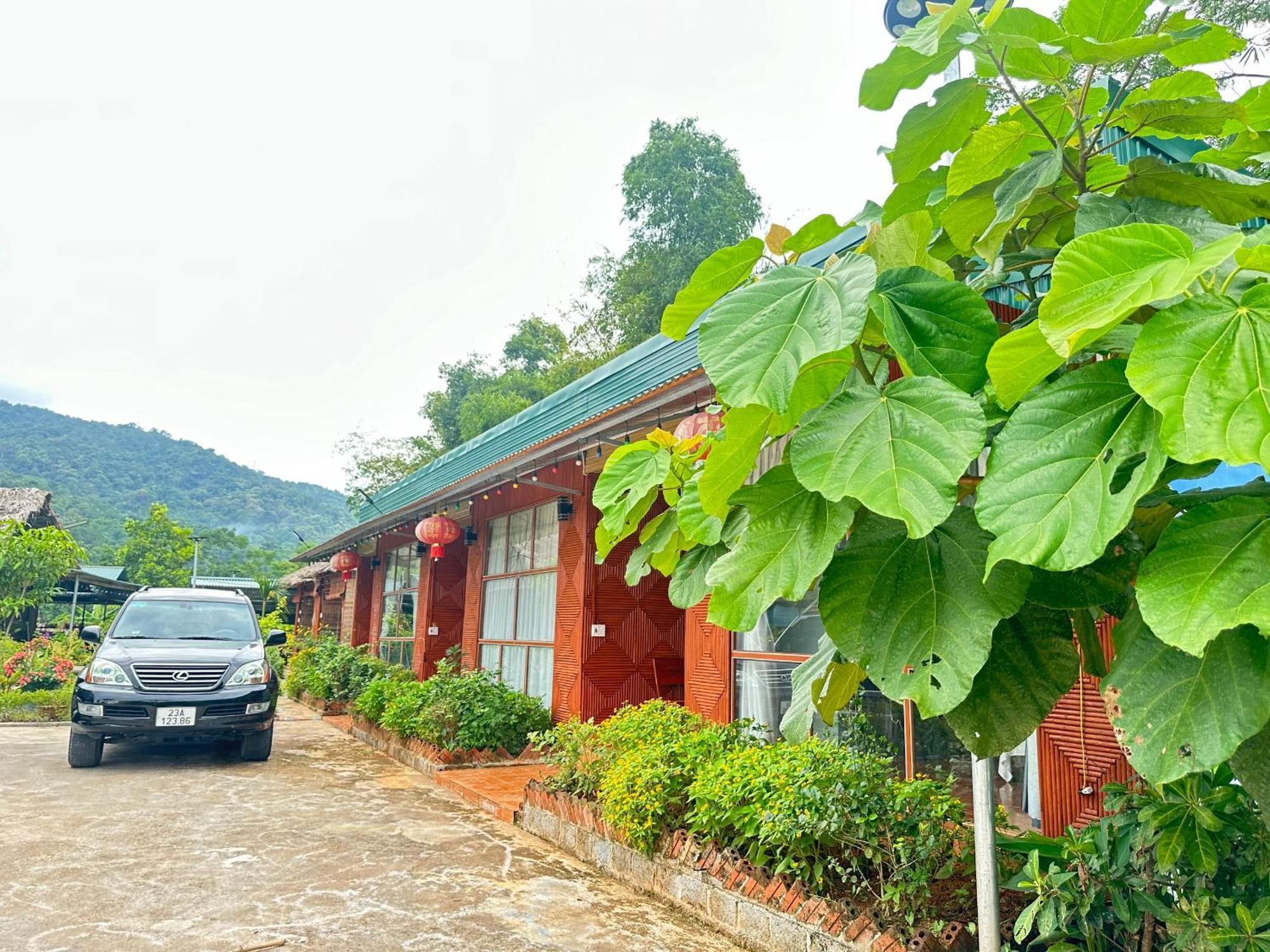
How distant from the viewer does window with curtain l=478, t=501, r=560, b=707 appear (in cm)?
923

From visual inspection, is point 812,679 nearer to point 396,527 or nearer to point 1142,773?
point 1142,773

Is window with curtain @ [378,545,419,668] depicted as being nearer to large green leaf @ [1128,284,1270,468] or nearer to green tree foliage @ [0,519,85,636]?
green tree foliage @ [0,519,85,636]

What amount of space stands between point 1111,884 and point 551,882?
3.01 meters

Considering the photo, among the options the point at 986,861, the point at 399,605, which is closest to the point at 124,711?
the point at 399,605

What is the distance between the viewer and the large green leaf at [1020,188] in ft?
3.79

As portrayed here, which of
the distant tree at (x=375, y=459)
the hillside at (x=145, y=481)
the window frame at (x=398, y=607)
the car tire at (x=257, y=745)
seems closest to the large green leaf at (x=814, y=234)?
the car tire at (x=257, y=745)

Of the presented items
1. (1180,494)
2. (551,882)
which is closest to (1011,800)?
(551,882)

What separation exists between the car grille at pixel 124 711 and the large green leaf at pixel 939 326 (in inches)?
335

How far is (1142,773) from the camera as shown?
0.86 metres

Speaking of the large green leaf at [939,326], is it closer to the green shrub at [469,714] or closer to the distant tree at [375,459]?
the green shrub at [469,714]

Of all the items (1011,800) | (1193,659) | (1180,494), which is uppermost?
(1180,494)

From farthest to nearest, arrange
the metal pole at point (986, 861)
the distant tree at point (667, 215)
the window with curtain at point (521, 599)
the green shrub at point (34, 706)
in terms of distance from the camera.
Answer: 1. the distant tree at point (667, 215)
2. the green shrub at point (34, 706)
3. the window with curtain at point (521, 599)
4. the metal pole at point (986, 861)

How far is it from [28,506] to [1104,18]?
1035 inches

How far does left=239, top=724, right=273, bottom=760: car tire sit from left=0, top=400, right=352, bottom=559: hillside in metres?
49.8
